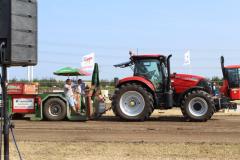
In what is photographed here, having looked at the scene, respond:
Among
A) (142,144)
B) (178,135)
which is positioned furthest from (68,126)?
(142,144)

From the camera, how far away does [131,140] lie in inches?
→ 484

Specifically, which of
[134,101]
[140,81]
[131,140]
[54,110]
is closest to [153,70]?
[140,81]

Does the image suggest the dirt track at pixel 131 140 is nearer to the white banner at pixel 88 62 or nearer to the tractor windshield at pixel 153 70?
the tractor windshield at pixel 153 70

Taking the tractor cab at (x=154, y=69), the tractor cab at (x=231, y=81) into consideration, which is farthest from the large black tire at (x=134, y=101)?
the tractor cab at (x=231, y=81)

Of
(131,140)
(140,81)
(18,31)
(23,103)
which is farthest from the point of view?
(23,103)

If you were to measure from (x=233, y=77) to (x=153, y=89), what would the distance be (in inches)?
220

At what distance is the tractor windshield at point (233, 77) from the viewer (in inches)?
871

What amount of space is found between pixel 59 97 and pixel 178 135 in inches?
251

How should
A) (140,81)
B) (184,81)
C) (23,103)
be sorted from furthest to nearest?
(23,103), (184,81), (140,81)

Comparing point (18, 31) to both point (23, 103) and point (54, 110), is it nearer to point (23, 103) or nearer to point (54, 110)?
point (54, 110)

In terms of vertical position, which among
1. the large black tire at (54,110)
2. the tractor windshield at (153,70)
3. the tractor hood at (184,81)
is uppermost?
the tractor windshield at (153,70)

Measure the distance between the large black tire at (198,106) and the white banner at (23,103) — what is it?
17.6 ft

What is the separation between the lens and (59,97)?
18.6m

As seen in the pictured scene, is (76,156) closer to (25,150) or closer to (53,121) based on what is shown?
(25,150)
